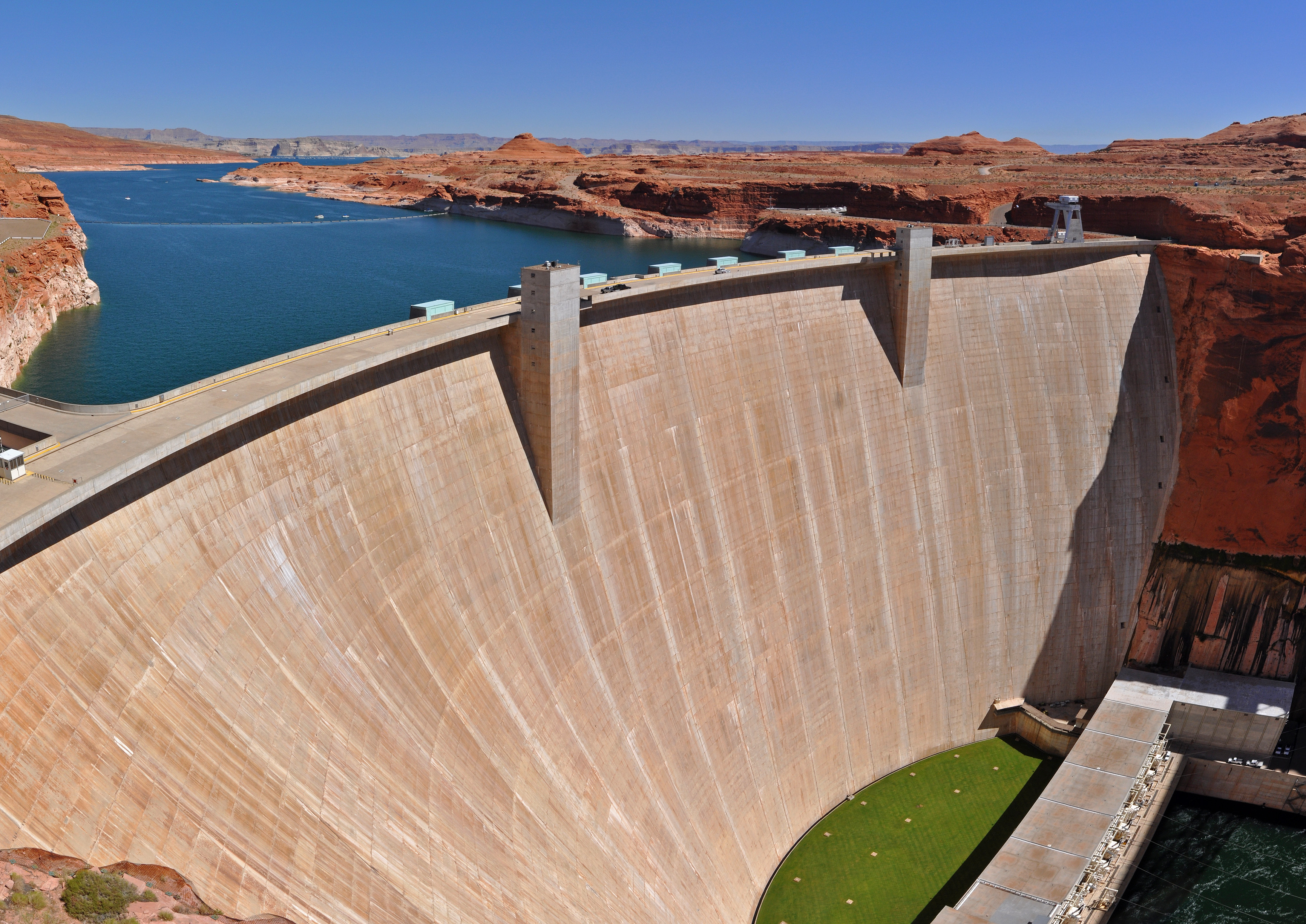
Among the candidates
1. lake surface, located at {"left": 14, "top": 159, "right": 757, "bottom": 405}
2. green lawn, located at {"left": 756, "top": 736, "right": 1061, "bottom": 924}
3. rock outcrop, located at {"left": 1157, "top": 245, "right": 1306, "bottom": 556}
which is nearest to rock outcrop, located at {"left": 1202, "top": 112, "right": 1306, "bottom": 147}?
lake surface, located at {"left": 14, "top": 159, "right": 757, "bottom": 405}

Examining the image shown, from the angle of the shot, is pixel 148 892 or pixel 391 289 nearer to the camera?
pixel 148 892

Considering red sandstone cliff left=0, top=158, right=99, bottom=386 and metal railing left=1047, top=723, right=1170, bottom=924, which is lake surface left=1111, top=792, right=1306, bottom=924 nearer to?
metal railing left=1047, top=723, right=1170, bottom=924

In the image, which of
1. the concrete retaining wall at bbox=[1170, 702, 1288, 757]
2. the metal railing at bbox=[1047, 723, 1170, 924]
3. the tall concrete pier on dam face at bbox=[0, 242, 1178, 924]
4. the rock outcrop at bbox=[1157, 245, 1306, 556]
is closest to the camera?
the tall concrete pier on dam face at bbox=[0, 242, 1178, 924]

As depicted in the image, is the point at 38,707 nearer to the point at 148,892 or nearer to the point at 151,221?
the point at 148,892

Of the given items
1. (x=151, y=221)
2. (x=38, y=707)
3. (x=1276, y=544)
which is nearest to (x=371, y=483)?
(x=38, y=707)

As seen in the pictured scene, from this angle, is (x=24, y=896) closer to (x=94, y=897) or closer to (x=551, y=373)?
(x=94, y=897)

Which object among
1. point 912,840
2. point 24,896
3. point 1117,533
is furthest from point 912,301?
point 24,896
